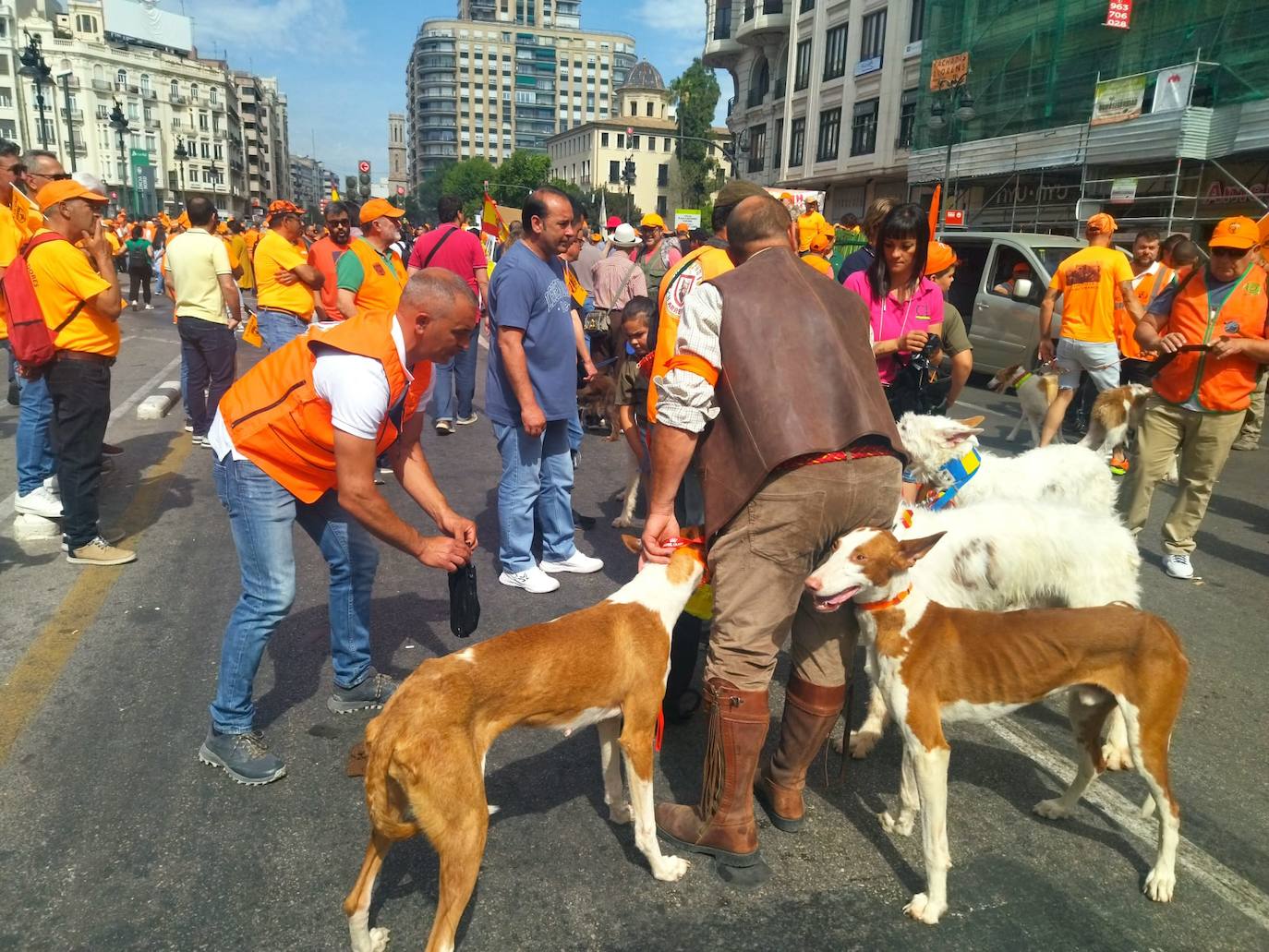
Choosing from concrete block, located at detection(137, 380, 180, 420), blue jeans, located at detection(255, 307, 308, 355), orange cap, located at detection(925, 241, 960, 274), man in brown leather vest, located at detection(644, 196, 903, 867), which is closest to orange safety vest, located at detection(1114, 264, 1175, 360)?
orange cap, located at detection(925, 241, 960, 274)

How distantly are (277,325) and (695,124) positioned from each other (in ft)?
219

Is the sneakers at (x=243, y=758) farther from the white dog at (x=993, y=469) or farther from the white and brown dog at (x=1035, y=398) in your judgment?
the white and brown dog at (x=1035, y=398)

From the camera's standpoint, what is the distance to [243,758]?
308 centimetres

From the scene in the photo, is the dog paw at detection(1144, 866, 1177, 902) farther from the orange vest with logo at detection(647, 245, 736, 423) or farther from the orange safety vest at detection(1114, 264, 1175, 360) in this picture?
the orange safety vest at detection(1114, 264, 1175, 360)

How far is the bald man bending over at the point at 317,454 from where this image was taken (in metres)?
2.73

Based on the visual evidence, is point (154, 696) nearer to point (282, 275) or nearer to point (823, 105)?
point (282, 275)

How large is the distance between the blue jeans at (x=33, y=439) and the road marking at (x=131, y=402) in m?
0.31

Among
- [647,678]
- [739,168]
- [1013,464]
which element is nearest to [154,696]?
[647,678]

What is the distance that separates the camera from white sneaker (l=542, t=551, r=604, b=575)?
208 inches

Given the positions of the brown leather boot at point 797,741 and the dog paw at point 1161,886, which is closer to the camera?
the dog paw at point 1161,886

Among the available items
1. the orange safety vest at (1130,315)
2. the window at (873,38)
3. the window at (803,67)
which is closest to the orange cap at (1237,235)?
the orange safety vest at (1130,315)

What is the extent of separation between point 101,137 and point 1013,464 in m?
116

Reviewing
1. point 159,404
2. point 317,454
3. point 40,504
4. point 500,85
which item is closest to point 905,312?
point 317,454

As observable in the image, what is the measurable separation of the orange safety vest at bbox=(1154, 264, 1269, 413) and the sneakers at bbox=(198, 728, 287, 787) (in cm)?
560
